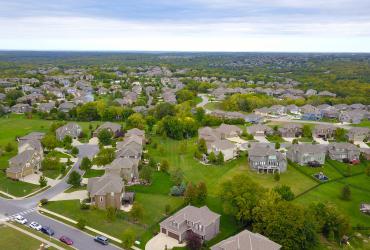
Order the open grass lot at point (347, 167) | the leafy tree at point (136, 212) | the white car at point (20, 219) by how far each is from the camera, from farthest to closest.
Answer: the open grass lot at point (347, 167) < the leafy tree at point (136, 212) < the white car at point (20, 219)

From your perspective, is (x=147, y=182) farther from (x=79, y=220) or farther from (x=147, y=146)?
(x=147, y=146)

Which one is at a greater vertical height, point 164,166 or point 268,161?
point 268,161

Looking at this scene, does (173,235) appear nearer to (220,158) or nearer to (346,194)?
(220,158)

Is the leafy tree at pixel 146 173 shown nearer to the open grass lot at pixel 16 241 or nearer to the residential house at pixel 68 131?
the open grass lot at pixel 16 241

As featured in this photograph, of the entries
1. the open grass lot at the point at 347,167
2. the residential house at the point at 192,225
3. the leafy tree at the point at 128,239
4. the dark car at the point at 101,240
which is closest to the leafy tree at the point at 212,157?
the open grass lot at the point at 347,167

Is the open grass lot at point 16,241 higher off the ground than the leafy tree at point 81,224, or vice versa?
the leafy tree at point 81,224

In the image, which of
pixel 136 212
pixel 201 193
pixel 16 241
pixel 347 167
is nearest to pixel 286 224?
pixel 201 193

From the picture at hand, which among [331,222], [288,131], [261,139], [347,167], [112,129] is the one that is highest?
[331,222]
